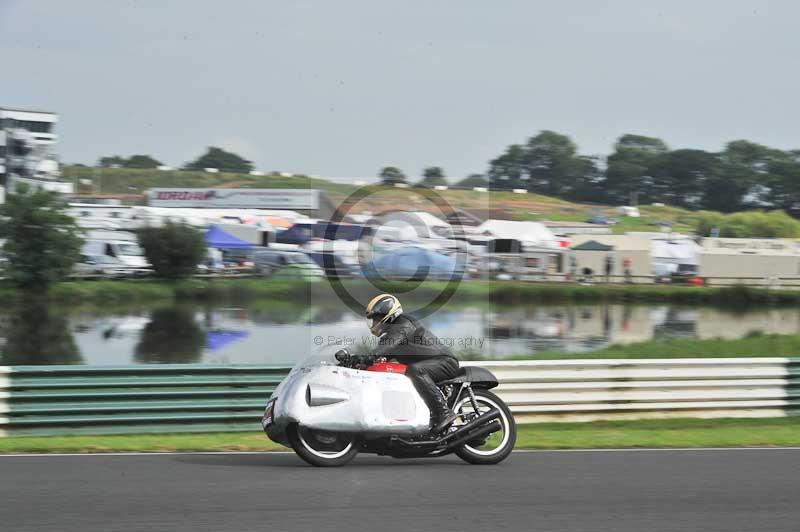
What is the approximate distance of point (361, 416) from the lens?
8648mm

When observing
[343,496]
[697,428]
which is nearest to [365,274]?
[697,428]

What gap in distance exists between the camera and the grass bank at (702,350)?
750 inches

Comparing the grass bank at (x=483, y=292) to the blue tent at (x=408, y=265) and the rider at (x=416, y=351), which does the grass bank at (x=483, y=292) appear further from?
the rider at (x=416, y=351)

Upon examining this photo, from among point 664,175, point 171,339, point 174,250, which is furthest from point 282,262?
point 664,175

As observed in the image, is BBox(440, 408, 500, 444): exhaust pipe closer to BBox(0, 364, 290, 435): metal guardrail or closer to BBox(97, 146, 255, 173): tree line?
BBox(0, 364, 290, 435): metal guardrail

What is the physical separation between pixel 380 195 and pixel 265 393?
394 inches

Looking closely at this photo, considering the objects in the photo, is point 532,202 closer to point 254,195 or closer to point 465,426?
point 254,195

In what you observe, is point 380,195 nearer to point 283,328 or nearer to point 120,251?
point 283,328

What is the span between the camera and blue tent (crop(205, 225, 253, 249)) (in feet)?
161

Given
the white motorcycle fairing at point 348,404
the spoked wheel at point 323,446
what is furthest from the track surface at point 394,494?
the white motorcycle fairing at point 348,404

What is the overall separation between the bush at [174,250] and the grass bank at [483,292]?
67 cm

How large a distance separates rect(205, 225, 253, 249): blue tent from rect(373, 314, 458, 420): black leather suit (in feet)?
134

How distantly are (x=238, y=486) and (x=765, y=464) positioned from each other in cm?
532

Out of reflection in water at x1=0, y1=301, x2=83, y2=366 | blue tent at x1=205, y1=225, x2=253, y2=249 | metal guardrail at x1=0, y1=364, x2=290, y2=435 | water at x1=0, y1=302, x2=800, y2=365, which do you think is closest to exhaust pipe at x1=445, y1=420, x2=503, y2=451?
metal guardrail at x1=0, y1=364, x2=290, y2=435
